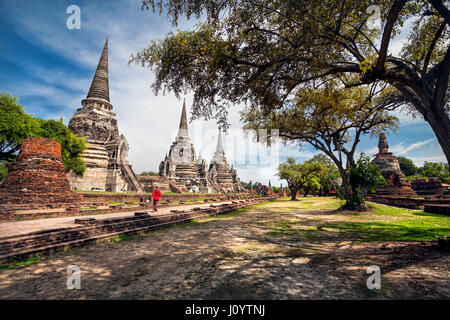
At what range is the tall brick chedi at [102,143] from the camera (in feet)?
75.0

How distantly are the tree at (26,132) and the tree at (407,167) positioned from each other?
7351 cm

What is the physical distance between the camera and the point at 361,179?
11.7m

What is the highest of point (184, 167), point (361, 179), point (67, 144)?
point (67, 144)

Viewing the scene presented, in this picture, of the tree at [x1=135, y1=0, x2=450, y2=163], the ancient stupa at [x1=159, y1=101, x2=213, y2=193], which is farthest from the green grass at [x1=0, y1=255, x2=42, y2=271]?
the ancient stupa at [x1=159, y1=101, x2=213, y2=193]

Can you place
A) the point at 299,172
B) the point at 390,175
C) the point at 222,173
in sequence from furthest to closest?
the point at 222,173 < the point at 299,172 < the point at 390,175

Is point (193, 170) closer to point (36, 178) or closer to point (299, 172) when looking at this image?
point (299, 172)

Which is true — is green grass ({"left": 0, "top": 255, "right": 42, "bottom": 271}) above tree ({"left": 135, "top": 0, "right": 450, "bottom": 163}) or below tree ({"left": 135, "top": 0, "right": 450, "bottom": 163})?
below

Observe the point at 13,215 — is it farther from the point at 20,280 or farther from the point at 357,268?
the point at 357,268

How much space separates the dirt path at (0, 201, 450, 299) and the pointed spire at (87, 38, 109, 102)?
102 feet

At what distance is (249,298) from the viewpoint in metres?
2.35

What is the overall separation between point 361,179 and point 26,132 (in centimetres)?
2668

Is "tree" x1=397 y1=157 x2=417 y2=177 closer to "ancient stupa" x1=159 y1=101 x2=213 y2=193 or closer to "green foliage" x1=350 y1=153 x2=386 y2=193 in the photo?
"ancient stupa" x1=159 y1=101 x2=213 y2=193

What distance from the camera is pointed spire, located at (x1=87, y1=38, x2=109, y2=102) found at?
29.3m

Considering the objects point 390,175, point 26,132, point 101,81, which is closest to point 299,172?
point 390,175
